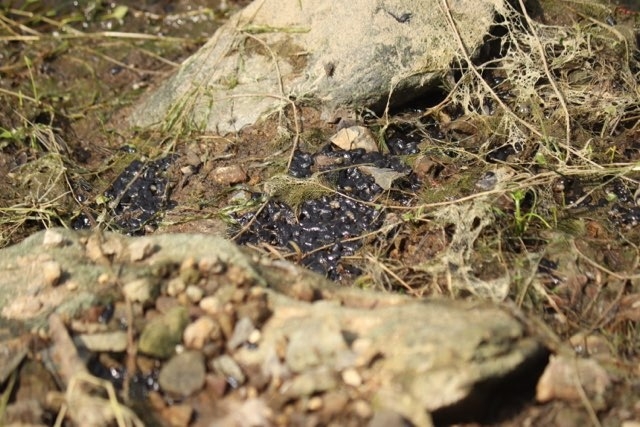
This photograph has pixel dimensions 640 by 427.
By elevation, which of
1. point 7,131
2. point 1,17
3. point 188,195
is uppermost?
point 1,17

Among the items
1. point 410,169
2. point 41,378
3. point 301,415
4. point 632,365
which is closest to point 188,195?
point 410,169

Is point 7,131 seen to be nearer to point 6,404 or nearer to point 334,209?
point 334,209

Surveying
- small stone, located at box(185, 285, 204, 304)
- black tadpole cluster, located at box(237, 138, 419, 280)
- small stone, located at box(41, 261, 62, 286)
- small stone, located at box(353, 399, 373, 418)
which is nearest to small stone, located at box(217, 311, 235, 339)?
small stone, located at box(185, 285, 204, 304)

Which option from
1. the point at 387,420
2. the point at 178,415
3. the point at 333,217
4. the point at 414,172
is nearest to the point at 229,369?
the point at 178,415

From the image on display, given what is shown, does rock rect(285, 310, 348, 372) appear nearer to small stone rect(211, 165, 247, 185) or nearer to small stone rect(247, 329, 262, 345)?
small stone rect(247, 329, 262, 345)

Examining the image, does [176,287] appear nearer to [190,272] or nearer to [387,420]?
[190,272]
